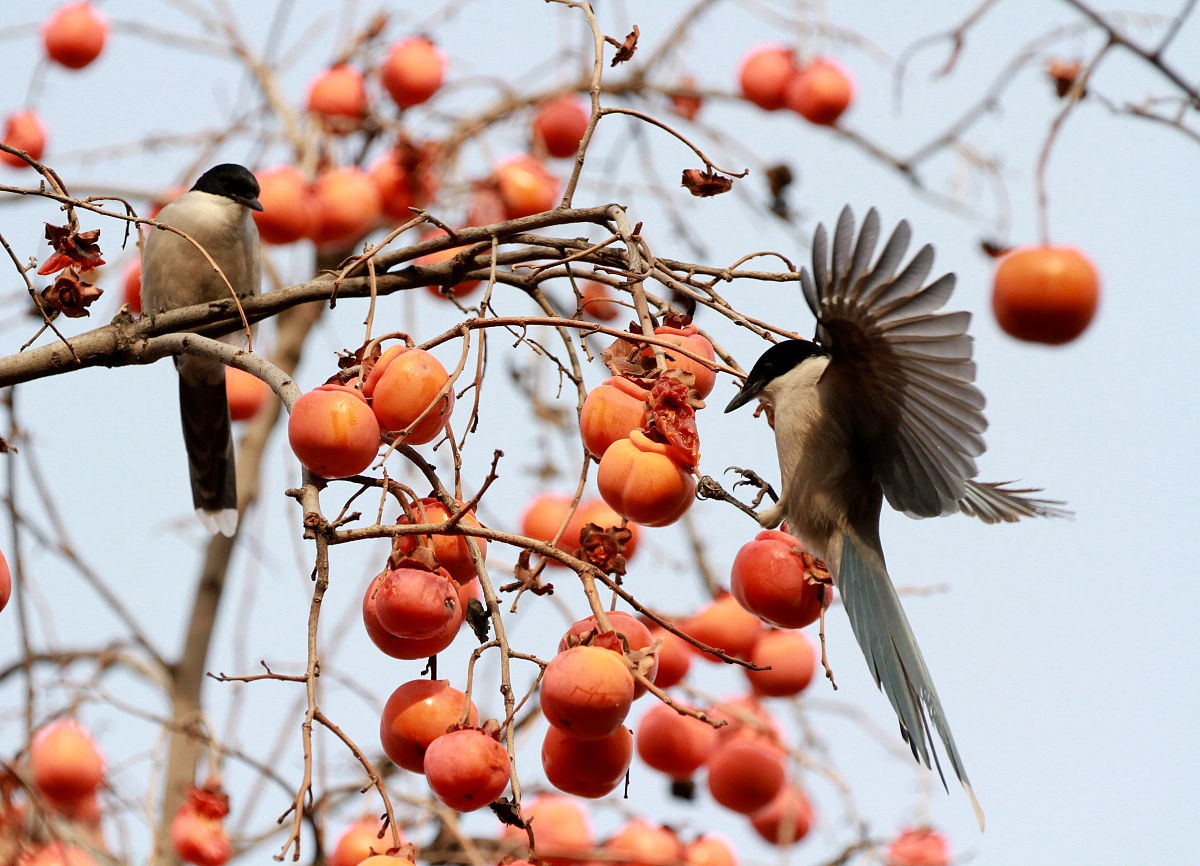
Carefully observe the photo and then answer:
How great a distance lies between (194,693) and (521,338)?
94.5 inches

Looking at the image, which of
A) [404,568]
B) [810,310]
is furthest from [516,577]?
[810,310]

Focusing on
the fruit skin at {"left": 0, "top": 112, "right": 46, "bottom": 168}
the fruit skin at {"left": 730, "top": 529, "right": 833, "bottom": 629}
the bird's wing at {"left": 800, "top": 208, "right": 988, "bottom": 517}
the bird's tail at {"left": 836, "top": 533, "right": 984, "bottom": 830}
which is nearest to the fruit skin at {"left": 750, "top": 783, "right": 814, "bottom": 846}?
the bird's tail at {"left": 836, "top": 533, "right": 984, "bottom": 830}

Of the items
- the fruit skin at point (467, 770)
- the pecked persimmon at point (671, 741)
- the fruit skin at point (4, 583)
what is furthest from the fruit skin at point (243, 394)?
the fruit skin at point (467, 770)

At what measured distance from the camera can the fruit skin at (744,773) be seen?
310 centimetres

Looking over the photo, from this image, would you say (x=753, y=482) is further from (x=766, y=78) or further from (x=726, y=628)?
(x=766, y=78)

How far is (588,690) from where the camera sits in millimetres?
1400

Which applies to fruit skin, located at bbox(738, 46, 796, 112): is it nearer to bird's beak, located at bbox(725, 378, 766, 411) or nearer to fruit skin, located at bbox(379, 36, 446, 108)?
fruit skin, located at bbox(379, 36, 446, 108)

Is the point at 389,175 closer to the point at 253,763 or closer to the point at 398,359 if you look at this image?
the point at 253,763

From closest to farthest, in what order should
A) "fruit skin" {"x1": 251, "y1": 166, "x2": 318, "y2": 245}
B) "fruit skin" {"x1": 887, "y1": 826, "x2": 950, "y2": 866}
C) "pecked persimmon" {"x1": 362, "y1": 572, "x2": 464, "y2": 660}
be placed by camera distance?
"pecked persimmon" {"x1": 362, "y1": 572, "x2": 464, "y2": 660} → "fruit skin" {"x1": 887, "y1": 826, "x2": 950, "y2": 866} → "fruit skin" {"x1": 251, "y1": 166, "x2": 318, "y2": 245}

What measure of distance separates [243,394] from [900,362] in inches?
97.4

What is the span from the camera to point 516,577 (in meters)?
1.52

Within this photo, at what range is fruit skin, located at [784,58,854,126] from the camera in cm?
423

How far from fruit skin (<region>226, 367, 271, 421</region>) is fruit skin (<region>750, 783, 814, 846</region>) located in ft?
6.27

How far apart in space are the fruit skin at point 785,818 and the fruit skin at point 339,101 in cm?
243
